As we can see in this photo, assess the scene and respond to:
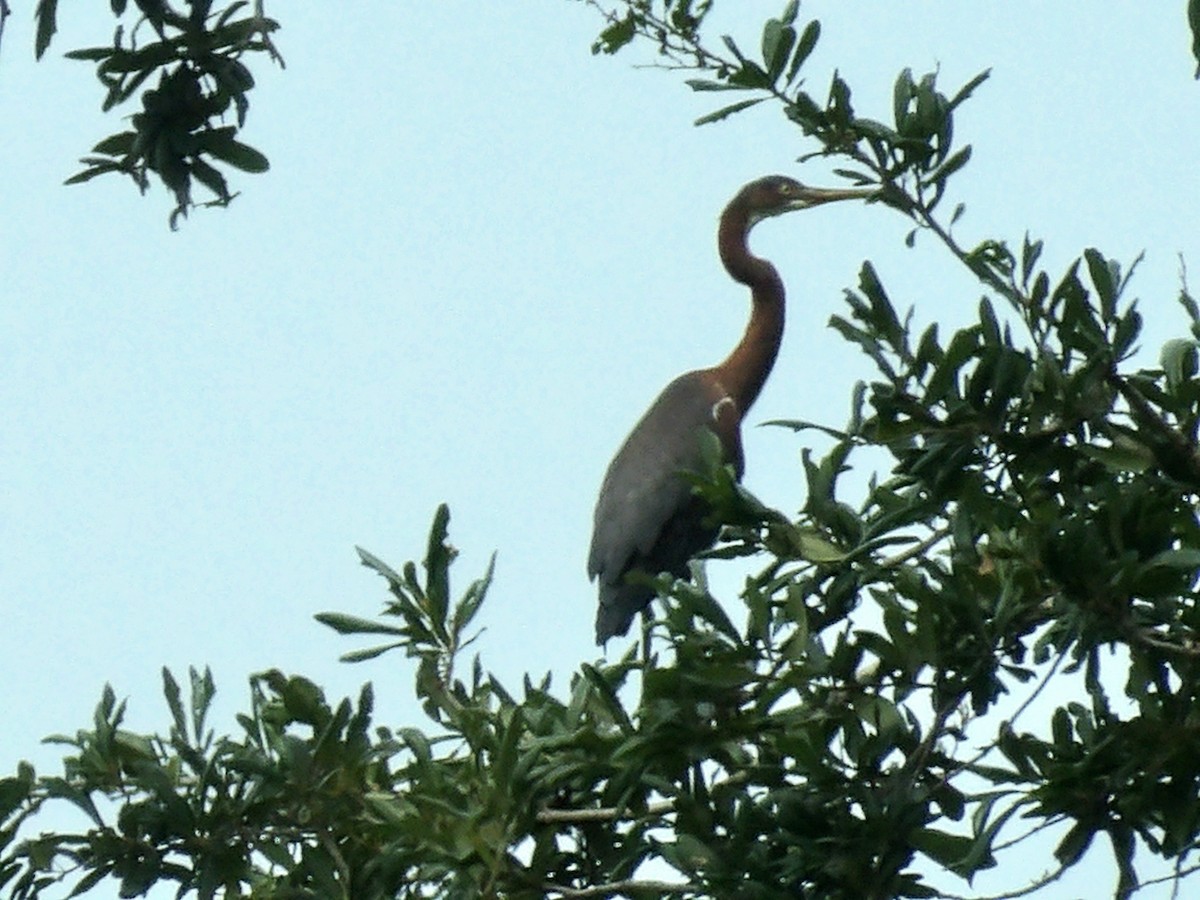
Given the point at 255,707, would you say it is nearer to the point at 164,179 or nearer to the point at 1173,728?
the point at 164,179

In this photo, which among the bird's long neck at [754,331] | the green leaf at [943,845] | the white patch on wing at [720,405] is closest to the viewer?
the green leaf at [943,845]

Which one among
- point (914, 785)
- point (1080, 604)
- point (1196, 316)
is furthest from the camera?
point (1196, 316)

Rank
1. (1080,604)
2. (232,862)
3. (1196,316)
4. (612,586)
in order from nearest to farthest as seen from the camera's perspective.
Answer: (1080,604)
(1196,316)
(232,862)
(612,586)

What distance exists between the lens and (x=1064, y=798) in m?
3.46

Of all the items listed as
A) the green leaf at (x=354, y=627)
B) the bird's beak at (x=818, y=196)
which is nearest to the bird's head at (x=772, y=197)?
the bird's beak at (x=818, y=196)

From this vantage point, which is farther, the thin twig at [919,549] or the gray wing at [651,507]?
the gray wing at [651,507]

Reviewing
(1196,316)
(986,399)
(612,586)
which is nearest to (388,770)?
(986,399)

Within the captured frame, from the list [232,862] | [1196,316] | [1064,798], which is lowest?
[1064,798]

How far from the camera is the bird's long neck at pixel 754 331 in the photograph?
8102 millimetres

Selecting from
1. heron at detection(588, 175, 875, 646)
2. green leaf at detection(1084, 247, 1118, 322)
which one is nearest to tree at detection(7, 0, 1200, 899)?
green leaf at detection(1084, 247, 1118, 322)

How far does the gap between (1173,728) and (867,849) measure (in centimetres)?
47

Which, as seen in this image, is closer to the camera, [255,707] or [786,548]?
[786,548]

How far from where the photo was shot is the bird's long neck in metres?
8.10

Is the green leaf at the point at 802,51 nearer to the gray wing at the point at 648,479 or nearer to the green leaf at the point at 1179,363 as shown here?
the green leaf at the point at 1179,363
